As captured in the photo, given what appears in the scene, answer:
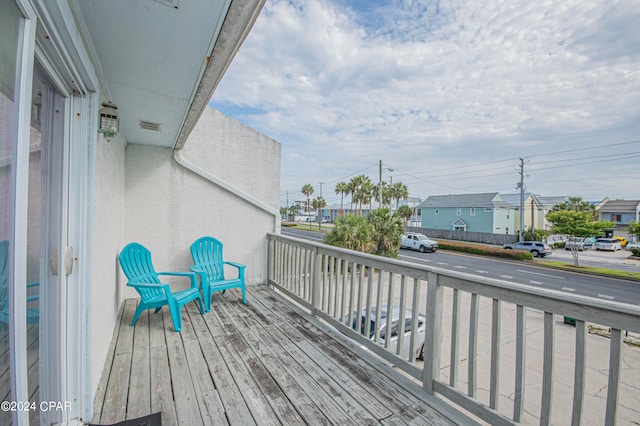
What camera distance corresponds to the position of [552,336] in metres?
1.34

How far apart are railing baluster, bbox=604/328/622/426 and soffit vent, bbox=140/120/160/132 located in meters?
3.79

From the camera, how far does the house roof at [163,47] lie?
1.26m

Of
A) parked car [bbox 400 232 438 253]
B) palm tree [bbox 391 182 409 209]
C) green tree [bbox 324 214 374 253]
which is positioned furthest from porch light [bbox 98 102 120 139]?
palm tree [bbox 391 182 409 209]

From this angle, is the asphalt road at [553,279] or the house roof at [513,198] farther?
the house roof at [513,198]

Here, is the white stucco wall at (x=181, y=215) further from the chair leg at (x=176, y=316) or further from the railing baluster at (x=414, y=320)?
the railing baluster at (x=414, y=320)

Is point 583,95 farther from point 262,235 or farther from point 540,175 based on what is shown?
point 540,175

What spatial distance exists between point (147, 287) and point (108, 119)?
164 centimetres

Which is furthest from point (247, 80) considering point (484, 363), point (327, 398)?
point (484, 363)

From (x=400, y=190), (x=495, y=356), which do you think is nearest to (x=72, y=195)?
(x=495, y=356)

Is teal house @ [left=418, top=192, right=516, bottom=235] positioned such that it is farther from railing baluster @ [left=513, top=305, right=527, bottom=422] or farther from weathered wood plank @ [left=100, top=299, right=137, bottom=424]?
weathered wood plank @ [left=100, top=299, right=137, bottom=424]

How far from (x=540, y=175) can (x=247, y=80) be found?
3334 cm

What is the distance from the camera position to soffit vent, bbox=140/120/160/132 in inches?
112

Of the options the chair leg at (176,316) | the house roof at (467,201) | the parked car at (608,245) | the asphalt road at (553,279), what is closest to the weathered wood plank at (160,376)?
the chair leg at (176,316)

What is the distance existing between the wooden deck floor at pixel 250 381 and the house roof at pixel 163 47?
2.16 metres
